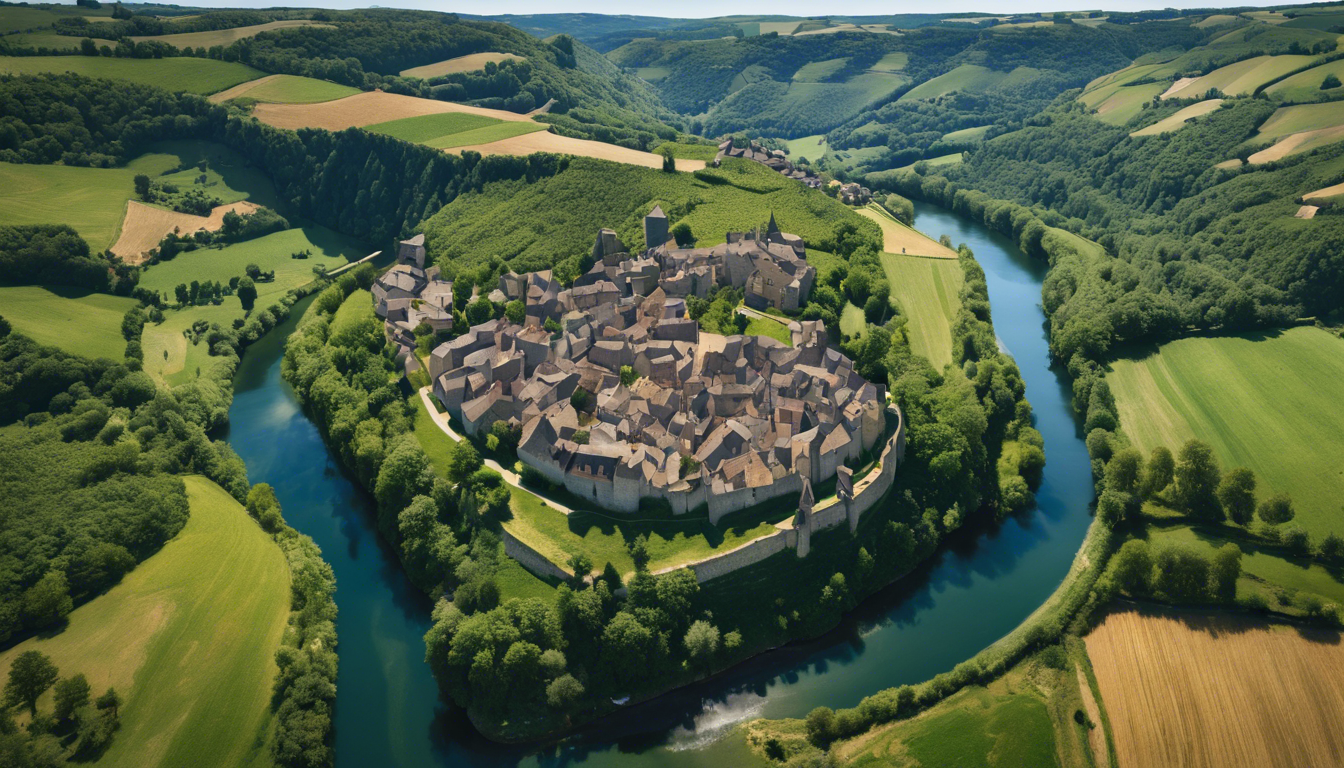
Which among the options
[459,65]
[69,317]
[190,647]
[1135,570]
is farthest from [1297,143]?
[69,317]

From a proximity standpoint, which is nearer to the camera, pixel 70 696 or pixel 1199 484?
pixel 70 696

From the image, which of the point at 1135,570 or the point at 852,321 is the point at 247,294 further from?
the point at 1135,570

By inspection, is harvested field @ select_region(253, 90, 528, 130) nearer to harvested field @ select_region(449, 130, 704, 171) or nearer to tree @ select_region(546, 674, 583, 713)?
harvested field @ select_region(449, 130, 704, 171)

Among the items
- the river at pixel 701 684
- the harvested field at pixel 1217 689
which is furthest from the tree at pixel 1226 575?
the river at pixel 701 684

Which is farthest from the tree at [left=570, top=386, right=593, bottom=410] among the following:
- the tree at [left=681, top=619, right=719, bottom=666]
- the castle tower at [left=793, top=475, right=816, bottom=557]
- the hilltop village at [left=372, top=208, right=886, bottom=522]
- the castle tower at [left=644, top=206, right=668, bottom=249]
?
the castle tower at [left=644, top=206, right=668, bottom=249]

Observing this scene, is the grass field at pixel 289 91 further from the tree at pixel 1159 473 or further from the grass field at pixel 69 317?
the tree at pixel 1159 473

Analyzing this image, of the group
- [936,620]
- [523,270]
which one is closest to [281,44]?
[523,270]
